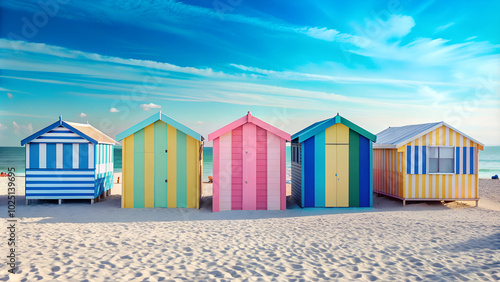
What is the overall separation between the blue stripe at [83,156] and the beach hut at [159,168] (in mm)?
1786

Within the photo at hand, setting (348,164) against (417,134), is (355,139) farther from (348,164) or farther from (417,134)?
(417,134)

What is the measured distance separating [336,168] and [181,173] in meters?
5.18

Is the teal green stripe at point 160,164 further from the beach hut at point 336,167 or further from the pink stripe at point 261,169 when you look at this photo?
the beach hut at point 336,167

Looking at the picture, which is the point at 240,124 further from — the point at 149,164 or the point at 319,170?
the point at 149,164

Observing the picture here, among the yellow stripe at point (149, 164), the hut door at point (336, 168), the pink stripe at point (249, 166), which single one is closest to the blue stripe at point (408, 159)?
the hut door at point (336, 168)

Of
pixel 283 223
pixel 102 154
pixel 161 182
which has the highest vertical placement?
pixel 102 154

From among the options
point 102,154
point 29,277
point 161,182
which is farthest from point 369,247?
point 102,154

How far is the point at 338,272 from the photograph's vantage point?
516 cm

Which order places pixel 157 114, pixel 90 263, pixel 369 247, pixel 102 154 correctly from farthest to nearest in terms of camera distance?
pixel 102 154, pixel 157 114, pixel 369 247, pixel 90 263

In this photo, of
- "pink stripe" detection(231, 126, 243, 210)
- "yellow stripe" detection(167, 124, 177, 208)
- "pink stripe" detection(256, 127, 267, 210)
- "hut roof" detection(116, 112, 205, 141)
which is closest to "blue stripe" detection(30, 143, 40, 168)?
"hut roof" detection(116, 112, 205, 141)

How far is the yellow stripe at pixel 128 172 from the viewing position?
10.5 metres

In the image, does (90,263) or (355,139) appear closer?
(90,263)

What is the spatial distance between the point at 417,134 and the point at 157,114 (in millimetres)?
8923

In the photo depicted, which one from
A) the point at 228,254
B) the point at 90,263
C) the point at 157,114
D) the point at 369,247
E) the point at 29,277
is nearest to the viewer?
the point at 29,277
